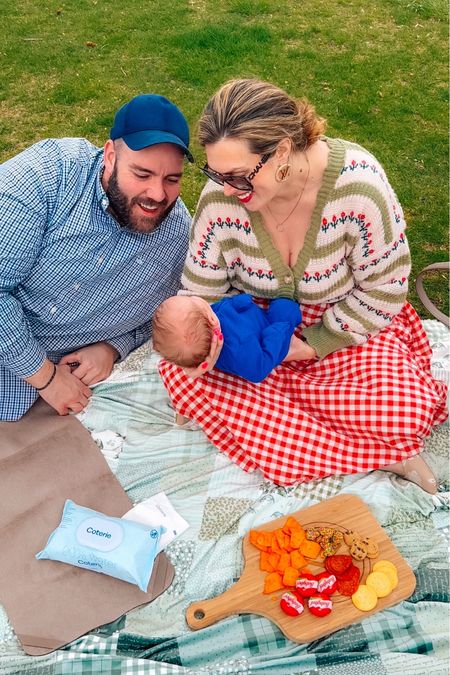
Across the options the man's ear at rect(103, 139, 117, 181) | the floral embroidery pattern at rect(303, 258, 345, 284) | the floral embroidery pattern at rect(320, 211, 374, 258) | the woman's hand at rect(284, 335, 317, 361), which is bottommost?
the woman's hand at rect(284, 335, 317, 361)

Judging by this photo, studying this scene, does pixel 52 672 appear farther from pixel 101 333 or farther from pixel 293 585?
pixel 101 333

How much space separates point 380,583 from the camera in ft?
8.41

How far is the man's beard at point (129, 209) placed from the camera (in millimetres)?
2916

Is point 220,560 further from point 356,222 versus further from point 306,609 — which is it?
point 356,222

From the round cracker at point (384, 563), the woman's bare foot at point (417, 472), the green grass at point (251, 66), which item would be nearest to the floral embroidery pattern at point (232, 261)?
the woman's bare foot at point (417, 472)

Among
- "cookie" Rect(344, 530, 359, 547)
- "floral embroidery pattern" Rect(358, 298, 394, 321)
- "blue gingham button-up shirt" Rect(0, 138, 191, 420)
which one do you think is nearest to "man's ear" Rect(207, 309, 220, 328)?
"blue gingham button-up shirt" Rect(0, 138, 191, 420)

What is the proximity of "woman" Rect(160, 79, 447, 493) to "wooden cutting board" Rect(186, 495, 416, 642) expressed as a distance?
0.24 m

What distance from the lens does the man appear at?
2.83 m

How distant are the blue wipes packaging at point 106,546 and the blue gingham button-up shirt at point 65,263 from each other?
2.61ft

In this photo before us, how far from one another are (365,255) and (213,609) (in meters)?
1.65

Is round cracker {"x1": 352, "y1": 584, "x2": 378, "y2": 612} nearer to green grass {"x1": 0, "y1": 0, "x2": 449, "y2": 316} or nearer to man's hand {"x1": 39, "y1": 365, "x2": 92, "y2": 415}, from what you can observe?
man's hand {"x1": 39, "y1": 365, "x2": 92, "y2": 415}

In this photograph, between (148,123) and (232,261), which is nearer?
(148,123)

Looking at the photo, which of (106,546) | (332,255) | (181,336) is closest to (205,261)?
(181,336)

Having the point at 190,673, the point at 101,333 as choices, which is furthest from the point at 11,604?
the point at 101,333
